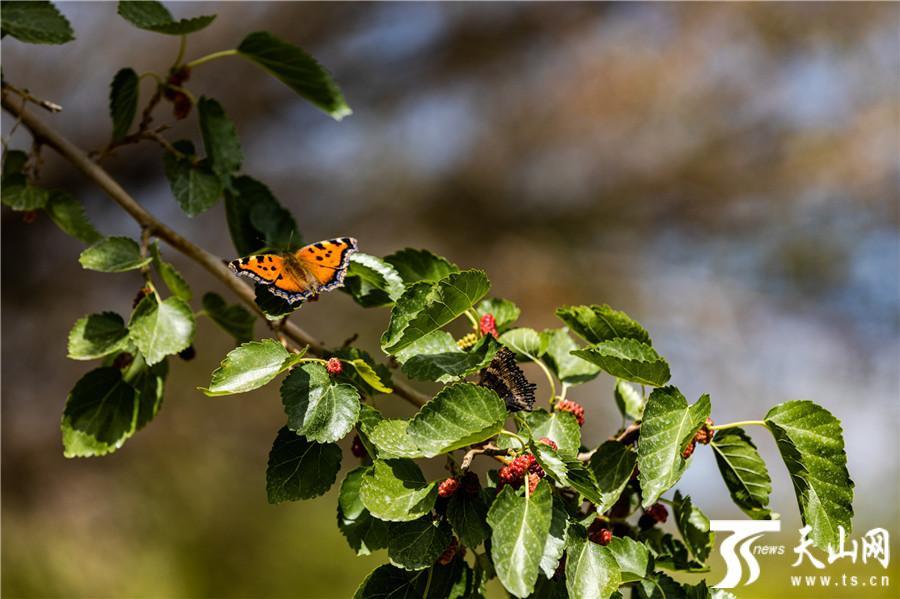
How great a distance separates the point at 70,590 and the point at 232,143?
1156 mm

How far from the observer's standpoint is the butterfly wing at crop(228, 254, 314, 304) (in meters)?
0.31

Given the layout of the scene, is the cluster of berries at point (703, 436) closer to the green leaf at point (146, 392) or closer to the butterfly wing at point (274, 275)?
the butterfly wing at point (274, 275)

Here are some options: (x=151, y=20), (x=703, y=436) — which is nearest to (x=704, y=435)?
(x=703, y=436)

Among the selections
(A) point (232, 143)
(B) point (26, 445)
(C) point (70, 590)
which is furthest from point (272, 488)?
(B) point (26, 445)

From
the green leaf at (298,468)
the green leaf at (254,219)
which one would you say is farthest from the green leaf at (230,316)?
the green leaf at (298,468)

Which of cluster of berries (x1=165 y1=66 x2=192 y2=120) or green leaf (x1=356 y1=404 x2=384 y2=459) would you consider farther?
cluster of berries (x1=165 y1=66 x2=192 y2=120)

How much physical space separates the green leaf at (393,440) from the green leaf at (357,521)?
0.08ft

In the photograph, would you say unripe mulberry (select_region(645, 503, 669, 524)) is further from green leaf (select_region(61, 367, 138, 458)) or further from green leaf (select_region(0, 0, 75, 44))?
green leaf (select_region(0, 0, 75, 44))

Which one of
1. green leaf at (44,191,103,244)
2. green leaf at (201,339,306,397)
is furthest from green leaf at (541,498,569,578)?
green leaf at (44,191,103,244)

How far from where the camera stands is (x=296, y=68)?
0.46 meters

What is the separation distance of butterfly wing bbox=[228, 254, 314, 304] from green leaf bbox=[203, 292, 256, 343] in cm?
11

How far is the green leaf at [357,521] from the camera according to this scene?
0.98ft

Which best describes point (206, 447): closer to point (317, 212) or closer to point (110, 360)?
point (317, 212)

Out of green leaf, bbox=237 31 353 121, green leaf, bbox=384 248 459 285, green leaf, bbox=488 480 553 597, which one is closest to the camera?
green leaf, bbox=488 480 553 597
